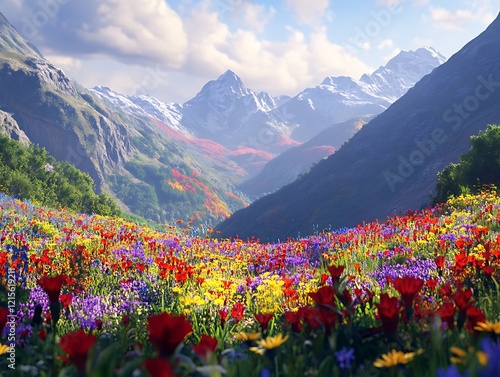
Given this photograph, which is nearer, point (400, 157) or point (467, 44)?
point (400, 157)

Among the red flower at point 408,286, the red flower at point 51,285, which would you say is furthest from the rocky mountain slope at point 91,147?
the red flower at point 408,286

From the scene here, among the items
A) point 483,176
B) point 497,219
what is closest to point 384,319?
point 497,219

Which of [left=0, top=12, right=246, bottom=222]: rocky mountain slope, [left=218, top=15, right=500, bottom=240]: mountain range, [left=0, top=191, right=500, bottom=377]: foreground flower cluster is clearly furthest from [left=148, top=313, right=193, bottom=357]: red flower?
[left=0, top=12, right=246, bottom=222]: rocky mountain slope

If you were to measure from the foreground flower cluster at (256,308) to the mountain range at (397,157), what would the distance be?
164ft

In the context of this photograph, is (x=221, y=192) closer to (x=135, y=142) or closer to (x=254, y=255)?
(x=135, y=142)

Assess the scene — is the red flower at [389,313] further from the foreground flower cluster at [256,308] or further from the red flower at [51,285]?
the red flower at [51,285]

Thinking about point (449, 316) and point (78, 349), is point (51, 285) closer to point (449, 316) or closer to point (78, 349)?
point (78, 349)

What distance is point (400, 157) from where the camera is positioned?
252ft

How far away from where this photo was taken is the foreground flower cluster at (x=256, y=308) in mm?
1743

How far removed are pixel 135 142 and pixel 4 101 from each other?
224ft
